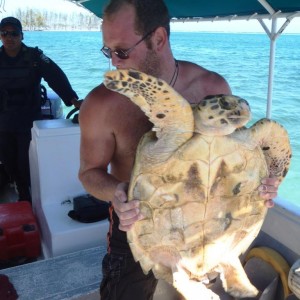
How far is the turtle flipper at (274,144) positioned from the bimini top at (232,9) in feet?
3.68

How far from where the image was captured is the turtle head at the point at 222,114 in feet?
3.11

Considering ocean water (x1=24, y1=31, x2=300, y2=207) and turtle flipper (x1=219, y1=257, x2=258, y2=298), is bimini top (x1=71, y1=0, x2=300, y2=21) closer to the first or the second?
turtle flipper (x1=219, y1=257, x2=258, y2=298)

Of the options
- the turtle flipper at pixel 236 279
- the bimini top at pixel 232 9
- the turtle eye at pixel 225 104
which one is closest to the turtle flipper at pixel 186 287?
the turtle flipper at pixel 236 279

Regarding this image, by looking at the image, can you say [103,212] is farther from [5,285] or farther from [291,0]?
[291,0]

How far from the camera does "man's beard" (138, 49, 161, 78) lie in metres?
1.17

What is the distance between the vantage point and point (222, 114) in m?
0.95

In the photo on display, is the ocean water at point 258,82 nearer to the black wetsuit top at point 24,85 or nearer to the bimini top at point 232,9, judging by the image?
the bimini top at point 232,9

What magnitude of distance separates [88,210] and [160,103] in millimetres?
1295

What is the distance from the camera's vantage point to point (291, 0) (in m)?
1.99

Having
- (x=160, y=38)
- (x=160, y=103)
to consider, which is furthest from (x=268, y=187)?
(x=160, y=38)

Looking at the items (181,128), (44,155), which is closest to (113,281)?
(181,128)

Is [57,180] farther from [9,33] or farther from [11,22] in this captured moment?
[11,22]

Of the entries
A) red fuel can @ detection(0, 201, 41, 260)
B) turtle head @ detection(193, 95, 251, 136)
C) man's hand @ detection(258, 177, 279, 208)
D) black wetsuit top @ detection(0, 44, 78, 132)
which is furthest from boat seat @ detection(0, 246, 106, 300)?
black wetsuit top @ detection(0, 44, 78, 132)

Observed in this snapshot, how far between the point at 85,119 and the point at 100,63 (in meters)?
23.1
